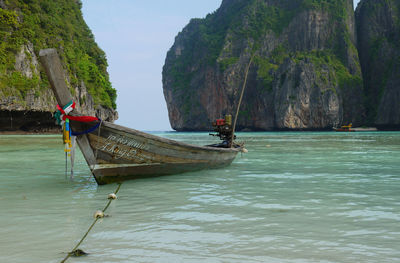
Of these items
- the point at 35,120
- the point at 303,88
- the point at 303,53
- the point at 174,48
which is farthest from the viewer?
the point at 174,48

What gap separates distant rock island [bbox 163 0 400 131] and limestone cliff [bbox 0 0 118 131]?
49.6 m

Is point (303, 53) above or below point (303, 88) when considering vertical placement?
above

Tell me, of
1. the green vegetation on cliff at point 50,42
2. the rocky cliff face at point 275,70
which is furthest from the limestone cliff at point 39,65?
the rocky cliff face at point 275,70

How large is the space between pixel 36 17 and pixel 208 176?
4523 centimetres

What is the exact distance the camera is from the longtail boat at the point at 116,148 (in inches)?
302

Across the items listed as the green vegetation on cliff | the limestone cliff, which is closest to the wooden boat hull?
the limestone cliff

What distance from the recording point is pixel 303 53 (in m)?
107

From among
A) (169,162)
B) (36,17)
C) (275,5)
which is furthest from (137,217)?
(275,5)

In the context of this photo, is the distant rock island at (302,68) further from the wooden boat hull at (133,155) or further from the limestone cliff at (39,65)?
the wooden boat hull at (133,155)

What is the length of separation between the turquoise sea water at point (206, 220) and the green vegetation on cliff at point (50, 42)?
34.1 metres

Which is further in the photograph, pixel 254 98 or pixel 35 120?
pixel 254 98

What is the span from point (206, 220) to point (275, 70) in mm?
108261

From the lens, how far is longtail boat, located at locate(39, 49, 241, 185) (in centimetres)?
766

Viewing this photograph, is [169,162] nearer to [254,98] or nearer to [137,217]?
[137,217]
